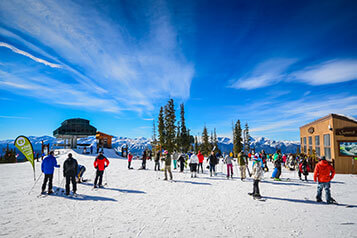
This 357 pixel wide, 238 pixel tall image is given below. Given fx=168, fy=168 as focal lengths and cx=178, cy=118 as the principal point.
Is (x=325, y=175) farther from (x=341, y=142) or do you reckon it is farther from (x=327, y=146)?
(x=327, y=146)

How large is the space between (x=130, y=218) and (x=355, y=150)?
78.6 feet

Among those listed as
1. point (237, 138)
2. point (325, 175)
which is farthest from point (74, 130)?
point (325, 175)

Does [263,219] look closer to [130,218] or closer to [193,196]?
[193,196]

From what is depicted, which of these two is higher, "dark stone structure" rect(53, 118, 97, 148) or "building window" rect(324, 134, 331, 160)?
"dark stone structure" rect(53, 118, 97, 148)

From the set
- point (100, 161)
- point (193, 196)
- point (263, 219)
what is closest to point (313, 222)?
point (263, 219)

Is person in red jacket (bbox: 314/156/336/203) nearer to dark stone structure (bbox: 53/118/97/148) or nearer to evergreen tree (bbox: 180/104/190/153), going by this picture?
evergreen tree (bbox: 180/104/190/153)

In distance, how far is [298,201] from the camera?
26.0 feet

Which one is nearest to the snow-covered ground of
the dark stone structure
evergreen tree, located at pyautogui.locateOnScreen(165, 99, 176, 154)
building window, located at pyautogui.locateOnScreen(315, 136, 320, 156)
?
building window, located at pyautogui.locateOnScreen(315, 136, 320, 156)

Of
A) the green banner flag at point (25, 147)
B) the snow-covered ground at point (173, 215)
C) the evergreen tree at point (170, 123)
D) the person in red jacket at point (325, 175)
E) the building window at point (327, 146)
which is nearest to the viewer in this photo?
the snow-covered ground at point (173, 215)

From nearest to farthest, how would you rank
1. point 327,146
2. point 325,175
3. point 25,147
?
point 325,175
point 25,147
point 327,146

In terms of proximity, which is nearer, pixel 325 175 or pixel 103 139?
pixel 325 175

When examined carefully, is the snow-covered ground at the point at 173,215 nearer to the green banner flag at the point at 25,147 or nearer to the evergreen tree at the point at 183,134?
the green banner flag at the point at 25,147

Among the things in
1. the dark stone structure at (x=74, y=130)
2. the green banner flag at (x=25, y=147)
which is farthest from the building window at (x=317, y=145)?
the dark stone structure at (x=74, y=130)

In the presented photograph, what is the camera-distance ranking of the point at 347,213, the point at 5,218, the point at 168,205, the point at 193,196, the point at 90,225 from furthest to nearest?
the point at 193,196
the point at 168,205
the point at 347,213
the point at 5,218
the point at 90,225
